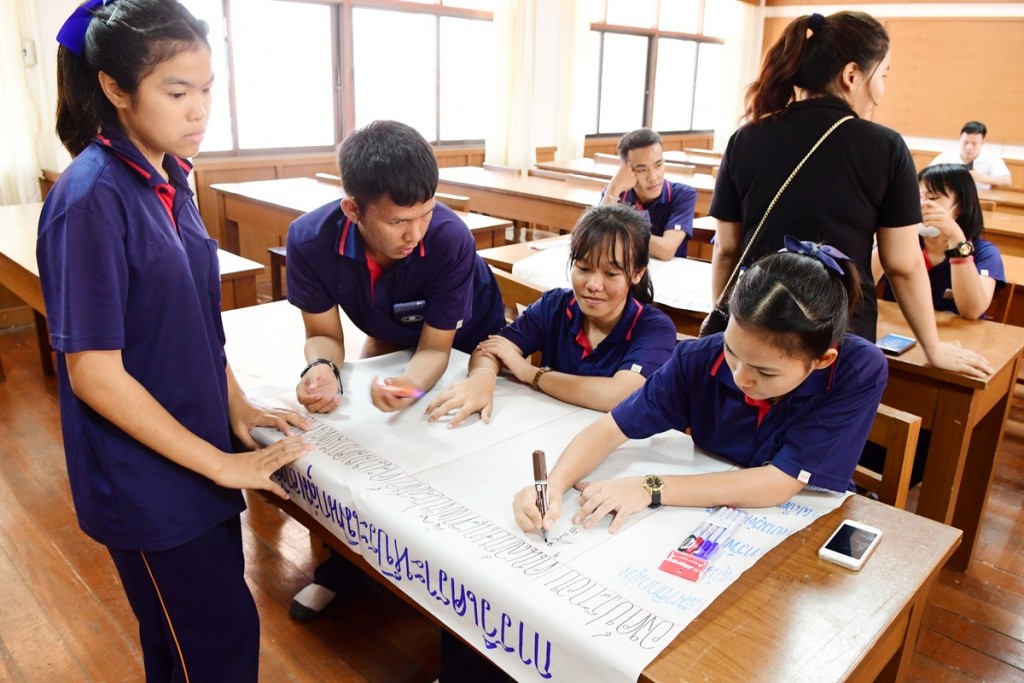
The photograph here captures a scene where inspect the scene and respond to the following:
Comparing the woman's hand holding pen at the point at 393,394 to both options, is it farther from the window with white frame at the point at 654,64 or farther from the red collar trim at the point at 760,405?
the window with white frame at the point at 654,64

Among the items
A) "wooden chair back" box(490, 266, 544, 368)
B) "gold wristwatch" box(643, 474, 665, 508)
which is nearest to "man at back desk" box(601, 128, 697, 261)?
"wooden chair back" box(490, 266, 544, 368)

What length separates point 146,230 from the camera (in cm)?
91

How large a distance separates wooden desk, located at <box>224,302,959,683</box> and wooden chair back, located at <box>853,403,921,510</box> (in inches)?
7.3

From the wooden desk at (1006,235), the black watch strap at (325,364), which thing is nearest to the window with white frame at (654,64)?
the wooden desk at (1006,235)

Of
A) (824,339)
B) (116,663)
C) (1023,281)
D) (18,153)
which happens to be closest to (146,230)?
(824,339)

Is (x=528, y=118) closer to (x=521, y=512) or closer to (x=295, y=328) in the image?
(x=295, y=328)

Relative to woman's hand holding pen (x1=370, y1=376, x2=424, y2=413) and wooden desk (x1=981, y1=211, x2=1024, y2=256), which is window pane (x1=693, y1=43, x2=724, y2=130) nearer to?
wooden desk (x1=981, y1=211, x2=1024, y2=256)

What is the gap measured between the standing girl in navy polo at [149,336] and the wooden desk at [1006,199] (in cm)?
410

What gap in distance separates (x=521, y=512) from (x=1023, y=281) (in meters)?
2.40

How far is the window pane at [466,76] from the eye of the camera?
6172 mm

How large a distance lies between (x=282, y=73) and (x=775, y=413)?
4.95 m

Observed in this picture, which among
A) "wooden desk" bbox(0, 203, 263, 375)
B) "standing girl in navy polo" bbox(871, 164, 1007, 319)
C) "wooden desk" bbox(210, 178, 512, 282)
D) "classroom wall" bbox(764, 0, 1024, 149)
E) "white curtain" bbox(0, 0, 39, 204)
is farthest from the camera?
"classroom wall" bbox(764, 0, 1024, 149)

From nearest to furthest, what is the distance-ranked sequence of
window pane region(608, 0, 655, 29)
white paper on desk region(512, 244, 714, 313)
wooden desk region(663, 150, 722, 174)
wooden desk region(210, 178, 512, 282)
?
white paper on desk region(512, 244, 714, 313) < wooden desk region(210, 178, 512, 282) < wooden desk region(663, 150, 722, 174) < window pane region(608, 0, 655, 29)

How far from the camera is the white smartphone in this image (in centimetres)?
93
